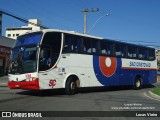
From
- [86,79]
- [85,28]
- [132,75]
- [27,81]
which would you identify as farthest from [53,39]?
[85,28]

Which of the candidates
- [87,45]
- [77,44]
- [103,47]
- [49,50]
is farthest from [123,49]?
[49,50]

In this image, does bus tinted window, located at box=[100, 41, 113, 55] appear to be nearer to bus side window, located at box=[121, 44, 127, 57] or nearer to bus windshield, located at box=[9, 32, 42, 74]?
bus side window, located at box=[121, 44, 127, 57]

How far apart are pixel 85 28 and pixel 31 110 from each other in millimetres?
32255

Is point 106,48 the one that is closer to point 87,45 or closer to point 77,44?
point 87,45

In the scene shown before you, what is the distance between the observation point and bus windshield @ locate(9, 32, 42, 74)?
16.6 m

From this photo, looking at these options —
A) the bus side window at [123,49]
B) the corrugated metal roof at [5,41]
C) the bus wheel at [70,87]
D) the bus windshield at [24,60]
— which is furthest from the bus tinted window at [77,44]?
the corrugated metal roof at [5,41]

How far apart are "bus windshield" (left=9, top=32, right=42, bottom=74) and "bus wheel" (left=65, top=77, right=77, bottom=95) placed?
2.58 m

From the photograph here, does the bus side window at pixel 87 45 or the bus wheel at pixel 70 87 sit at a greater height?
the bus side window at pixel 87 45

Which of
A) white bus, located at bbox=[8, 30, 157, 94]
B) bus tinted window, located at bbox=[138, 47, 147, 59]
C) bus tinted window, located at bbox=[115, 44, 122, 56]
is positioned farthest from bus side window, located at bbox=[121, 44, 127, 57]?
bus tinted window, located at bbox=[138, 47, 147, 59]

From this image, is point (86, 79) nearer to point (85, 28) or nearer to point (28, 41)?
point (28, 41)

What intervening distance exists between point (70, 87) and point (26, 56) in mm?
3133

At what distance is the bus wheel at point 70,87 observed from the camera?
59.8 ft

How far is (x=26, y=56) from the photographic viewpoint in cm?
1695

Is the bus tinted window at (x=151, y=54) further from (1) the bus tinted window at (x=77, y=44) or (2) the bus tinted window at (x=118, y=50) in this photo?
(1) the bus tinted window at (x=77, y=44)
